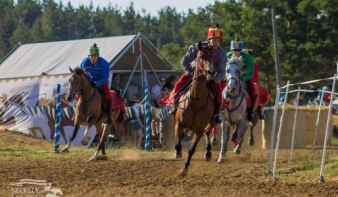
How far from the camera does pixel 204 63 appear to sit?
14.3 m

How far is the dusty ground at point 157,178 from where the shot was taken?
11.9 metres

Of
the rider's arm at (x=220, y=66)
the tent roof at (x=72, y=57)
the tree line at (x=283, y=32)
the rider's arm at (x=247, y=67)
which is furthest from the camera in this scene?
the tree line at (x=283, y=32)

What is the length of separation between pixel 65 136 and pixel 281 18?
26664 mm

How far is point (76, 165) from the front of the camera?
53.9ft

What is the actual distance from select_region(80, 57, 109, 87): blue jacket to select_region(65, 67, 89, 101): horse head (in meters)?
0.37

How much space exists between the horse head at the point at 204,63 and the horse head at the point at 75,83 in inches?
194

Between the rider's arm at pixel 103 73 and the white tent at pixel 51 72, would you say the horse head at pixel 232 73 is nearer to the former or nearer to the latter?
the rider's arm at pixel 103 73

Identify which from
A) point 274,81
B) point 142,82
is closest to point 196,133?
point 142,82

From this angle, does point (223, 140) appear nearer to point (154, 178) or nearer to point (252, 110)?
point (252, 110)

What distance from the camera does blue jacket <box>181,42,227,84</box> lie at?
15297 mm

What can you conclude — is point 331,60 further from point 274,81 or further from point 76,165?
point 76,165

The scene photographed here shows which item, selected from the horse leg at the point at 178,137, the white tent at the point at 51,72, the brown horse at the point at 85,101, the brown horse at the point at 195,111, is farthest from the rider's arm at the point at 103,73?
the white tent at the point at 51,72

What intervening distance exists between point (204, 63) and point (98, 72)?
5.62 meters

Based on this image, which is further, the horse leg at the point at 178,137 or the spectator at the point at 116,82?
the spectator at the point at 116,82
